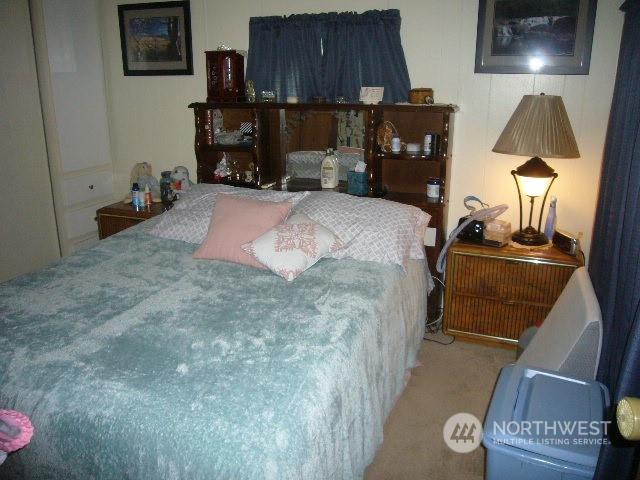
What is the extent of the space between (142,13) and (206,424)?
10.1 ft

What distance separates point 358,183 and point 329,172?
22cm

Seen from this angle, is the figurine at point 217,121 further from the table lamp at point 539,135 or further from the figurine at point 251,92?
the table lamp at point 539,135

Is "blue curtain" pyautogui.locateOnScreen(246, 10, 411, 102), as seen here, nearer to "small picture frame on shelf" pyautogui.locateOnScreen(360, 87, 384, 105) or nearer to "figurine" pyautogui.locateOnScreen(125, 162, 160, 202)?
"small picture frame on shelf" pyautogui.locateOnScreen(360, 87, 384, 105)

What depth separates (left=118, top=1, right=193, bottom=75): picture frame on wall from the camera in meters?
3.32

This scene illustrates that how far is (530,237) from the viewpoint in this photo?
2.73 meters

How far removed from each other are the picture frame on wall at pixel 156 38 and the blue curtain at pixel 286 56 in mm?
517

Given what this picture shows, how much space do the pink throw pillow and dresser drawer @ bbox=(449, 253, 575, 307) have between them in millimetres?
1043

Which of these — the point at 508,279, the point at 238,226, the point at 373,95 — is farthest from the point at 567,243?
the point at 238,226

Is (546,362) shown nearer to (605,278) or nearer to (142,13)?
(605,278)

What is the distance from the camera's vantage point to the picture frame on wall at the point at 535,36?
254 cm

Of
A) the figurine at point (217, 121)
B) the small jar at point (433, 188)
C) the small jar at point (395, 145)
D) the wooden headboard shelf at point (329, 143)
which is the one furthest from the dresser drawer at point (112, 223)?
the small jar at point (433, 188)

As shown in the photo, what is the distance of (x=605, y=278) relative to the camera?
1862 millimetres

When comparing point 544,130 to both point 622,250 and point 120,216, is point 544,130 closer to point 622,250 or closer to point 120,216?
point 622,250

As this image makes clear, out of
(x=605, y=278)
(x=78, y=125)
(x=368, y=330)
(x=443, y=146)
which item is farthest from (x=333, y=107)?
(x=78, y=125)
